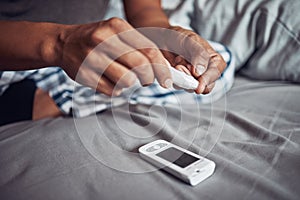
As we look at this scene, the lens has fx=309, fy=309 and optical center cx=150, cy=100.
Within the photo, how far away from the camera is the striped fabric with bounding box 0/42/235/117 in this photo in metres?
0.60

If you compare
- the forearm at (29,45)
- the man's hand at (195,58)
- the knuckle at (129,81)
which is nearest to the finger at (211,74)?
the man's hand at (195,58)

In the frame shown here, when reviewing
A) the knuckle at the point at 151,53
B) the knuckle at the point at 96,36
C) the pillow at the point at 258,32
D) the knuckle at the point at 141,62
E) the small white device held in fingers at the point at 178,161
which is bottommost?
the small white device held in fingers at the point at 178,161

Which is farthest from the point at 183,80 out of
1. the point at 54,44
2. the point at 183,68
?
the point at 54,44

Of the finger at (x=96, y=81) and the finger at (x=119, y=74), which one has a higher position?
the finger at (x=119, y=74)

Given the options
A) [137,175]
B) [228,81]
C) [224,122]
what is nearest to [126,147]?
[137,175]

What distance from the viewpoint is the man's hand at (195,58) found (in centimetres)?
47

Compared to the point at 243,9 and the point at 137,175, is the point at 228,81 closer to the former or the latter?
the point at 243,9

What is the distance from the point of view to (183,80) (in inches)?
16.7

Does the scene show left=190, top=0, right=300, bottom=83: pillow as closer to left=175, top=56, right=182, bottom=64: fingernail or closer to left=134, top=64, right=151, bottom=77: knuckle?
left=175, top=56, right=182, bottom=64: fingernail

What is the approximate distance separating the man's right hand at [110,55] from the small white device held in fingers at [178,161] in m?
0.10

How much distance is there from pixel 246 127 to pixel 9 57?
39cm

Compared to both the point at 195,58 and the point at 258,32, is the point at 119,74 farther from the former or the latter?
the point at 258,32

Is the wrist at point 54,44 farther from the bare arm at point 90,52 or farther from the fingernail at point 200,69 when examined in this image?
the fingernail at point 200,69

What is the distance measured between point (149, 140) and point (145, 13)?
1.17ft
